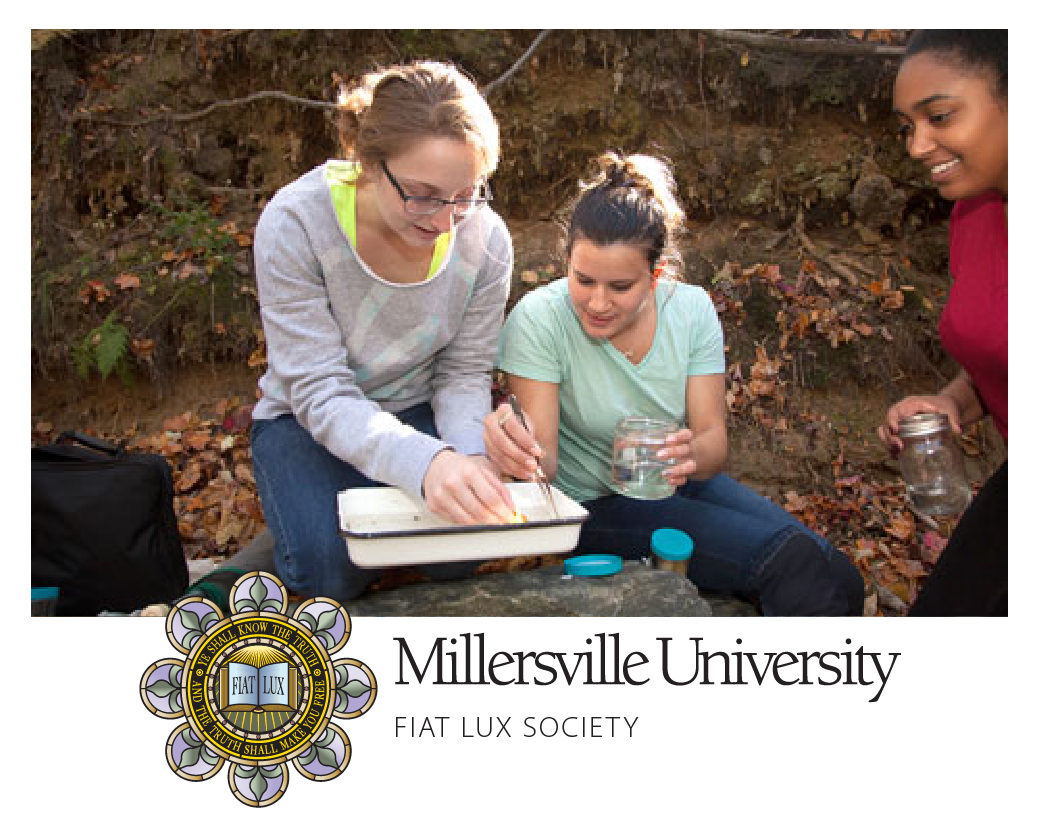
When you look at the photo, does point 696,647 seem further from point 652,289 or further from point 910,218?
point 910,218

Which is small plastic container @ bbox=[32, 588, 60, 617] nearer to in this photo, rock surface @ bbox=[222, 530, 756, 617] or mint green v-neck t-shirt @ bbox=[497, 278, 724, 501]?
rock surface @ bbox=[222, 530, 756, 617]

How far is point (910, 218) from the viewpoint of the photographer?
554 centimetres

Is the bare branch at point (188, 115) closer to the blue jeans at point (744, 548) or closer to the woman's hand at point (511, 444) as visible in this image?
the woman's hand at point (511, 444)

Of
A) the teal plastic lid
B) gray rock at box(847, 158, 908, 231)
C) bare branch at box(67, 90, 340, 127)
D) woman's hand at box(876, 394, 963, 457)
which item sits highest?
bare branch at box(67, 90, 340, 127)

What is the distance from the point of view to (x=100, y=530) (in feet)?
9.05

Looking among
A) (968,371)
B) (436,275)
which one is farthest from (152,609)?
(968,371)

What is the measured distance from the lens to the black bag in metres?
2.72

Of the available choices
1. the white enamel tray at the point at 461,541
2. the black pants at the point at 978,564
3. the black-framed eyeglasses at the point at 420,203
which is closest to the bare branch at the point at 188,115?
the black-framed eyeglasses at the point at 420,203

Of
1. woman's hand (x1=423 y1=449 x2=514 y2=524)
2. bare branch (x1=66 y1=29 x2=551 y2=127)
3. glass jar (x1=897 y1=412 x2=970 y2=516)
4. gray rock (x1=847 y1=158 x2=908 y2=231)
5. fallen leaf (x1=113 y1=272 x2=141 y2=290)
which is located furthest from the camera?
gray rock (x1=847 y1=158 x2=908 y2=231)

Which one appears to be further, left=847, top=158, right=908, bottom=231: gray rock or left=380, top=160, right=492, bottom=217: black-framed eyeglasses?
left=847, top=158, right=908, bottom=231: gray rock

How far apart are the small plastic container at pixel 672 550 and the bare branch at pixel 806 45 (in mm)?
3667

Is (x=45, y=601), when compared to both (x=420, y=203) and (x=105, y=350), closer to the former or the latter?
(x=420, y=203)

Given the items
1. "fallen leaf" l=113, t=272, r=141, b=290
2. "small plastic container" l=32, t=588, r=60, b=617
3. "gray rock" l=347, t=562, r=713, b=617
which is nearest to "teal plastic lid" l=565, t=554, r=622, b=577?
"gray rock" l=347, t=562, r=713, b=617

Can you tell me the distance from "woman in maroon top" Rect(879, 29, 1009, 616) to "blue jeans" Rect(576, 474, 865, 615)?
0.50 meters
